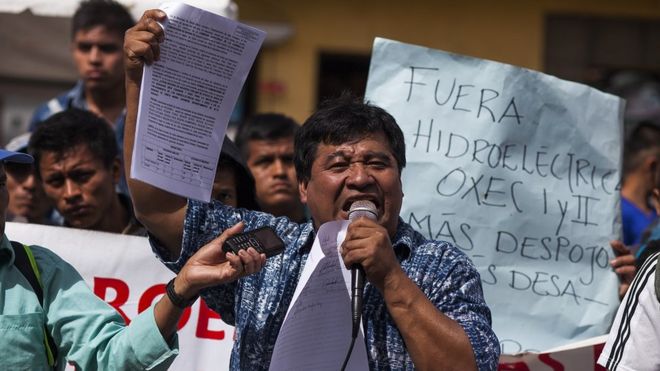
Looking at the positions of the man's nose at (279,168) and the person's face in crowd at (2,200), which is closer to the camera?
the person's face in crowd at (2,200)

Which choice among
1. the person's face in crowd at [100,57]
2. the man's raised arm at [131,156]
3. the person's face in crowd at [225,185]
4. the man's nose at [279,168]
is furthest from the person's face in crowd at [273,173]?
the man's raised arm at [131,156]

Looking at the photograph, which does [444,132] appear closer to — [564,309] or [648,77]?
[564,309]

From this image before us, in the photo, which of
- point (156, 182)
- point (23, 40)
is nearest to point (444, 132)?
point (156, 182)

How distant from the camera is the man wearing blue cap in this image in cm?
325

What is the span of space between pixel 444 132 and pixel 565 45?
20.9 ft

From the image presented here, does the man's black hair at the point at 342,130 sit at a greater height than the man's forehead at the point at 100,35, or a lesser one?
lesser

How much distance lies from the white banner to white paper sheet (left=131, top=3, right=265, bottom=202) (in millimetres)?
1205

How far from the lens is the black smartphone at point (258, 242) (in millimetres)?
3277

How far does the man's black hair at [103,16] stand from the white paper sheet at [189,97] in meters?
2.81

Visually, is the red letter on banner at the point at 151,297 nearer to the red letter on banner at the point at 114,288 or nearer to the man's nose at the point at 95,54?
the red letter on banner at the point at 114,288

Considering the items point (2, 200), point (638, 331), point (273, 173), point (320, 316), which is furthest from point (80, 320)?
point (273, 173)

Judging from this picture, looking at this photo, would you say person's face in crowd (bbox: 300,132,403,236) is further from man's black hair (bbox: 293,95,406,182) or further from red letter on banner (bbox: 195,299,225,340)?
red letter on banner (bbox: 195,299,225,340)

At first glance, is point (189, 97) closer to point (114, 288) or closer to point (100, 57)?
point (114, 288)

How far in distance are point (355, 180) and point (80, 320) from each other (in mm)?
828
